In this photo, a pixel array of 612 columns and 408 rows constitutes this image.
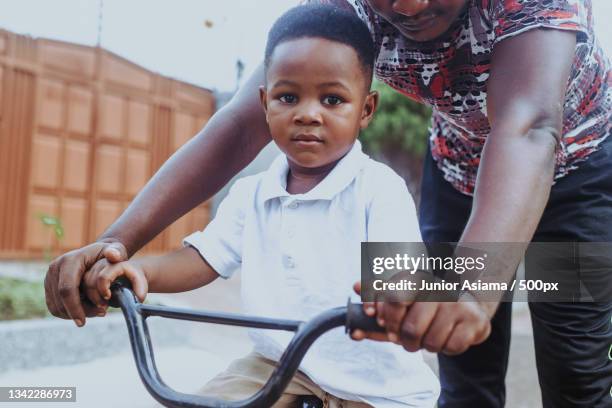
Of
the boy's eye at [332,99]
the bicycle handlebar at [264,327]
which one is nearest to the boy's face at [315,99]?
the boy's eye at [332,99]

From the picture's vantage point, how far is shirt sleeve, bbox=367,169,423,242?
128cm

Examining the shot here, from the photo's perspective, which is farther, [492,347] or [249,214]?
[492,347]

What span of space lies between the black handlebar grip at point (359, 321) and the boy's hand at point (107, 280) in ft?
1.65

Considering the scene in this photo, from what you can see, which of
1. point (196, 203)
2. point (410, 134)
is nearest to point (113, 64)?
point (410, 134)

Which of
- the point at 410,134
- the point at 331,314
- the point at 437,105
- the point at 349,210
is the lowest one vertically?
the point at 331,314

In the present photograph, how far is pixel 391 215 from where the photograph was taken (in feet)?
4.26

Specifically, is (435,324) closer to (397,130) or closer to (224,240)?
(224,240)

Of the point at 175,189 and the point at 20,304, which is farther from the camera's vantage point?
the point at 20,304

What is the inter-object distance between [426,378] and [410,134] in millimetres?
7594

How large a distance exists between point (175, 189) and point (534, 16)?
2.64ft

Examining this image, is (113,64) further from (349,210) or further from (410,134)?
(349,210)

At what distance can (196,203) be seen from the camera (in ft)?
5.06

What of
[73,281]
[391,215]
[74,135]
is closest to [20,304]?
[73,281]

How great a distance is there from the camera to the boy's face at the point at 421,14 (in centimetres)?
126
